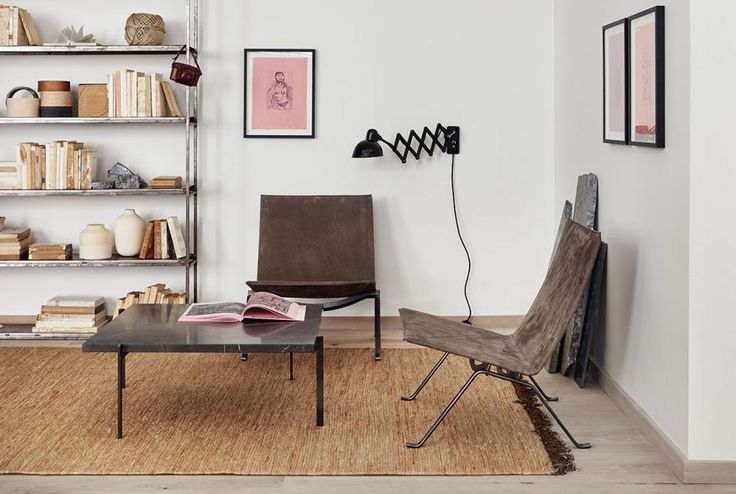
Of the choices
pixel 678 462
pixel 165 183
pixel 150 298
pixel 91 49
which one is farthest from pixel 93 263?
pixel 678 462

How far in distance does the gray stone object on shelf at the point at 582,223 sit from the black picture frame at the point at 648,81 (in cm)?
74

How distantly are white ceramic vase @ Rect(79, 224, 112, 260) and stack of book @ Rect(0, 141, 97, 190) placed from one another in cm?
24

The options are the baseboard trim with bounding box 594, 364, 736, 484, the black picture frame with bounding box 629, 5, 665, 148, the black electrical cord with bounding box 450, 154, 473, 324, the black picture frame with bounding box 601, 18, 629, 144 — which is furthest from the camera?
the black electrical cord with bounding box 450, 154, 473, 324

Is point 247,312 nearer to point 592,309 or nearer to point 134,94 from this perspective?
point 592,309

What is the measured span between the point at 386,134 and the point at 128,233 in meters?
1.58

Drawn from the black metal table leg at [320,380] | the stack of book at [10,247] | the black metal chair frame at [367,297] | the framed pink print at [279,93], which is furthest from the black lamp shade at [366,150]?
the stack of book at [10,247]

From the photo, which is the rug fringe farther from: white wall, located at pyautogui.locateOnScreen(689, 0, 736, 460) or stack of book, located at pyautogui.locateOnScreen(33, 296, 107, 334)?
stack of book, located at pyautogui.locateOnScreen(33, 296, 107, 334)

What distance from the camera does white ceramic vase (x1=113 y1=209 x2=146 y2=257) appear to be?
5.67m

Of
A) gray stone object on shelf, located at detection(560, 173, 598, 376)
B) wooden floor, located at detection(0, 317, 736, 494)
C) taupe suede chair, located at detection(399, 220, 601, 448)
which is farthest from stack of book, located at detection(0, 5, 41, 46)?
gray stone object on shelf, located at detection(560, 173, 598, 376)

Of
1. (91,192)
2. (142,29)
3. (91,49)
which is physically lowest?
(91,192)

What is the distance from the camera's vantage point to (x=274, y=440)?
390 centimetres

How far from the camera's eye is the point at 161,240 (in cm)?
566

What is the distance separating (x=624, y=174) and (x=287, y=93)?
233 centimetres

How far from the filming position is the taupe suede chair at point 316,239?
5.64 m
